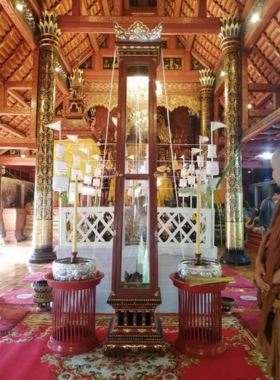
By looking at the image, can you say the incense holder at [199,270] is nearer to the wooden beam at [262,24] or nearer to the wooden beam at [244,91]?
the wooden beam at [244,91]

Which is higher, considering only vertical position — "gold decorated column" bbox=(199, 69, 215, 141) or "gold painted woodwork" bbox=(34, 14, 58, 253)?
"gold decorated column" bbox=(199, 69, 215, 141)

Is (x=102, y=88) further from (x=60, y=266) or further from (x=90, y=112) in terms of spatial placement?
(x=60, y=266)

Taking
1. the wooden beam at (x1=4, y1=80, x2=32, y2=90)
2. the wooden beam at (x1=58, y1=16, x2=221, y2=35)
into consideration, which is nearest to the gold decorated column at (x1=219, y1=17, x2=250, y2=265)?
the wooden beam at (x1=58, y1=16, x2=221, y2=35)

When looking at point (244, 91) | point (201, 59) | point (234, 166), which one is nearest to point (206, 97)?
point (201, 59)

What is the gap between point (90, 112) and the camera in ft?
34.2

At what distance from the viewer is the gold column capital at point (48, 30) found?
5867 millimetres

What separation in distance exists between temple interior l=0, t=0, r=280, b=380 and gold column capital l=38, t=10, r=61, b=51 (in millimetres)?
18

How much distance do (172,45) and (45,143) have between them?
19.1ft

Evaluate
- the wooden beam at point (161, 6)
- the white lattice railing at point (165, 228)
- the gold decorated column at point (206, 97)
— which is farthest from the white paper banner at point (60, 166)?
the gold decorated column at point (206, 97)

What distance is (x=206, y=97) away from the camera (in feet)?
29.4

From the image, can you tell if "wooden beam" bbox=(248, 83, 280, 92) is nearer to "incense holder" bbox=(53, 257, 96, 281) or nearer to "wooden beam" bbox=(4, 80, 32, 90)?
"wooden beam" bbox=(4, 80, 32, 90)

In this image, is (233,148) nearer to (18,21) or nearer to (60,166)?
(60,166)

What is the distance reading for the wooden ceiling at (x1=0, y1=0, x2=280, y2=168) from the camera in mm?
5492

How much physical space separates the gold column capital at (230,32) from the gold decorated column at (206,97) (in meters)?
2.87
